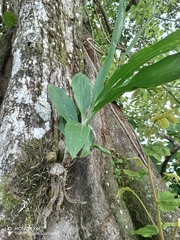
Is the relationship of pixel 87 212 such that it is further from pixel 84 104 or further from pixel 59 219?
pixel 84 104

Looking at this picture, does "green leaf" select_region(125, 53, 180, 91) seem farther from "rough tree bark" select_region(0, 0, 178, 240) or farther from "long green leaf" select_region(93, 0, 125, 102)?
"rough tree bark" select_region(0, 0, 178, 240)

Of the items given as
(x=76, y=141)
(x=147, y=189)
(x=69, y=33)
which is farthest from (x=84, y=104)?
(x=69, y=33)

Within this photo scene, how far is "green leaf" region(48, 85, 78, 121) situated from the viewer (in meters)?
0.66

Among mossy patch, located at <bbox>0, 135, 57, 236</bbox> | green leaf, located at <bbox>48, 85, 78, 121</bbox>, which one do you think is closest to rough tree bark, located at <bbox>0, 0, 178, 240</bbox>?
mossy patch, located at <bbox>0, 135, 57, 236</bbox>

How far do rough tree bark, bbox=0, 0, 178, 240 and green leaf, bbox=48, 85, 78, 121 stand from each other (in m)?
0.13

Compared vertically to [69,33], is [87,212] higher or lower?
lower

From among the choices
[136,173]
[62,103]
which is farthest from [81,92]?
[136,173]

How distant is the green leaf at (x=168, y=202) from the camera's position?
0.57 metres

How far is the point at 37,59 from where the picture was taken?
3.03 feet

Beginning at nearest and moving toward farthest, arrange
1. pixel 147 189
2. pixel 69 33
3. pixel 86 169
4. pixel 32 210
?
pixel 32 210
pixel 86 169
pixel 147 189
pixel 69 33

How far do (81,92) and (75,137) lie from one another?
0.21 metres

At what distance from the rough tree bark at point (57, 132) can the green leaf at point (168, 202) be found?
131 millimetres

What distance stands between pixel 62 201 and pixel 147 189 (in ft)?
1.14

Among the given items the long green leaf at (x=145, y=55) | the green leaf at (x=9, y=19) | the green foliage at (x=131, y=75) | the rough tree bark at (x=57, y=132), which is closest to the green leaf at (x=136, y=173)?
the rough tree bark at (x=57, y=132)
